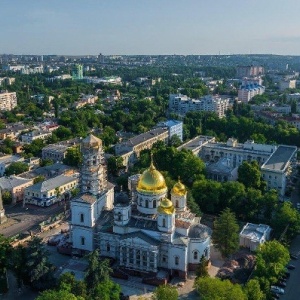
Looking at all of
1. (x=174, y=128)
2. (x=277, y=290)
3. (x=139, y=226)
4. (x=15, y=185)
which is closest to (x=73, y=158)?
(x=15, y=185)

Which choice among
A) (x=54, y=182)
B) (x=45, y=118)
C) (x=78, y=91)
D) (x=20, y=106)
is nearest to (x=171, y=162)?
(x=54, y=182)

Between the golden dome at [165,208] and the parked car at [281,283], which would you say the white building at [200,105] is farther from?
the parked car at [281,283]

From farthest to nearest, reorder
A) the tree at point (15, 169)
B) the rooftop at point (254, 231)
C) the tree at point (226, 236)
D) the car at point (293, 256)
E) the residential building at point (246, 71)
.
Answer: the residential building at point (246, 71)
the tree at point (15, 169)
the rooftop at point (254, 231)
the car at point (293, 256)
the tree at point (226, 236)

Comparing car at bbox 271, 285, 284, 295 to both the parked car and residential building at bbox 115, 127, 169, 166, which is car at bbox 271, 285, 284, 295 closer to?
the parked car

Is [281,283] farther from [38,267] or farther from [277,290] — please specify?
[38,267]

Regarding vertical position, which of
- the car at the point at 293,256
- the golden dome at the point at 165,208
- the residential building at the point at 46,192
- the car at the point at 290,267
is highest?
the golden dome at the point at 165,208

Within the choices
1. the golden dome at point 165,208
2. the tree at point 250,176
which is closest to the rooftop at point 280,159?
the tree at point 250,176

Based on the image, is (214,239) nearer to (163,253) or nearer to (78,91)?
(163,253)
